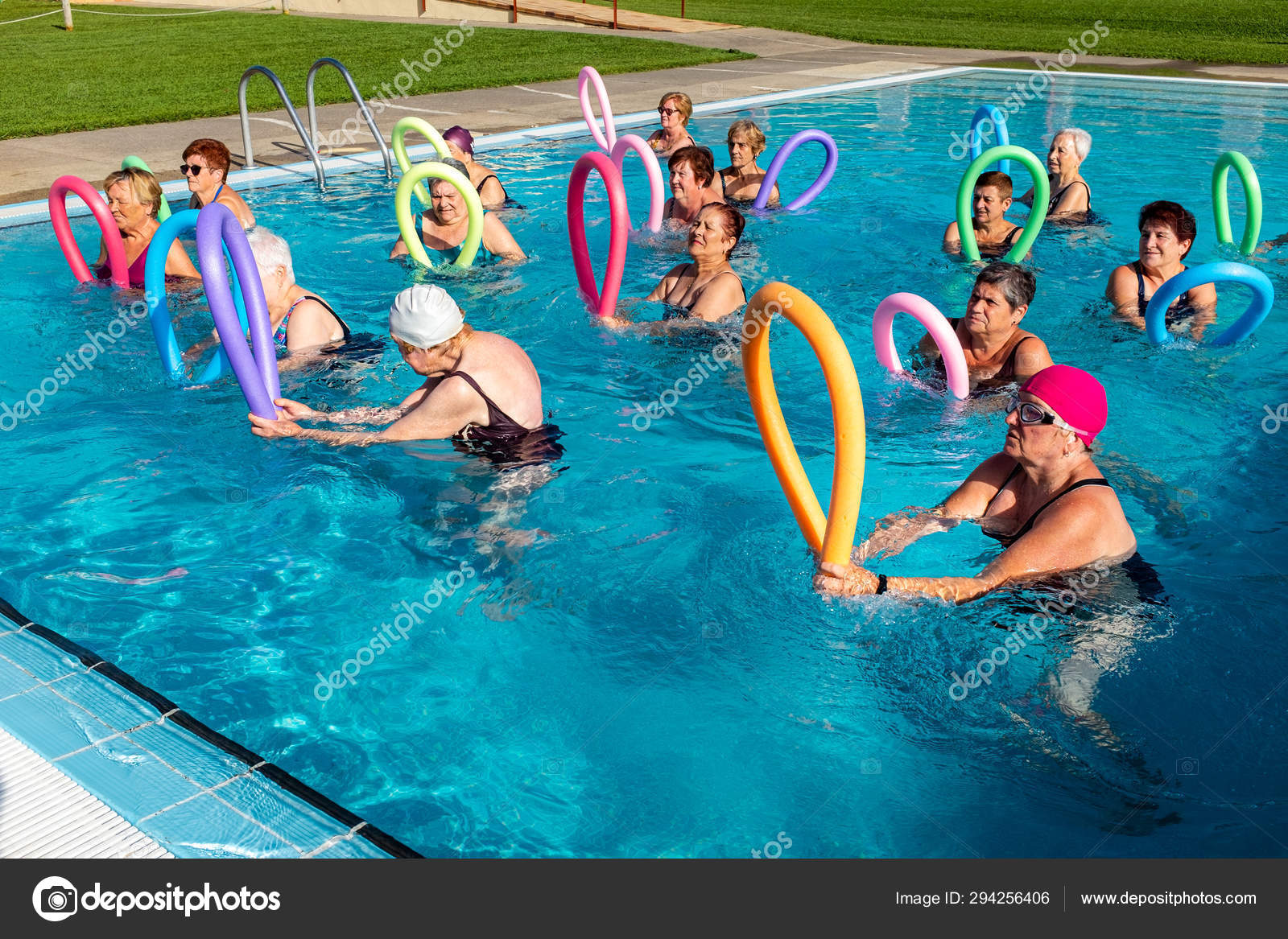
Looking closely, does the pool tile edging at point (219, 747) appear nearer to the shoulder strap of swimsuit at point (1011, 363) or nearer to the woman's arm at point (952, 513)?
the woman's arm at point (952, 513)

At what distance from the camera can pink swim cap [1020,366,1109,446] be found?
15.5 ft

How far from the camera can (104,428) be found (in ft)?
26.3

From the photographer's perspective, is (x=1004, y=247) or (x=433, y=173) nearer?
(x=433, y=173)

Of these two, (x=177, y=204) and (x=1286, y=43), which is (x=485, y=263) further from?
(x=1286, y=43)

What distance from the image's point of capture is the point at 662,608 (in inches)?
232

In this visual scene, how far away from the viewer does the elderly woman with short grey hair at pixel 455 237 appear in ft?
35.3

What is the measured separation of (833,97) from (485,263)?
12.3 metres

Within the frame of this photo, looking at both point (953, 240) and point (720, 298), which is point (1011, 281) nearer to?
point (720, 298)

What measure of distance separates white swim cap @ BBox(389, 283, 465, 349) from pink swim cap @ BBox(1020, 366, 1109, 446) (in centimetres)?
302

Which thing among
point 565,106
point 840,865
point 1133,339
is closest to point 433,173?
point 1133,339

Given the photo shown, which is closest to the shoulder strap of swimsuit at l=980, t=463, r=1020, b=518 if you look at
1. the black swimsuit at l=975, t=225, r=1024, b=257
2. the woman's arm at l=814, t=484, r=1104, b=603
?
the woman's arm at l=814, t=484, r=1104, b=603

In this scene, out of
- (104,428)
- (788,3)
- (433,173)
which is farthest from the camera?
(788,3)

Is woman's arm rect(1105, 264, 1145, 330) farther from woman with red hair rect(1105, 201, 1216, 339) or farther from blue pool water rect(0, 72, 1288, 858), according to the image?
blue pool water rect(0, 72, 1288, 858)

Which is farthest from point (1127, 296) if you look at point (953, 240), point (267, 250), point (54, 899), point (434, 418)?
point (54, 899)
